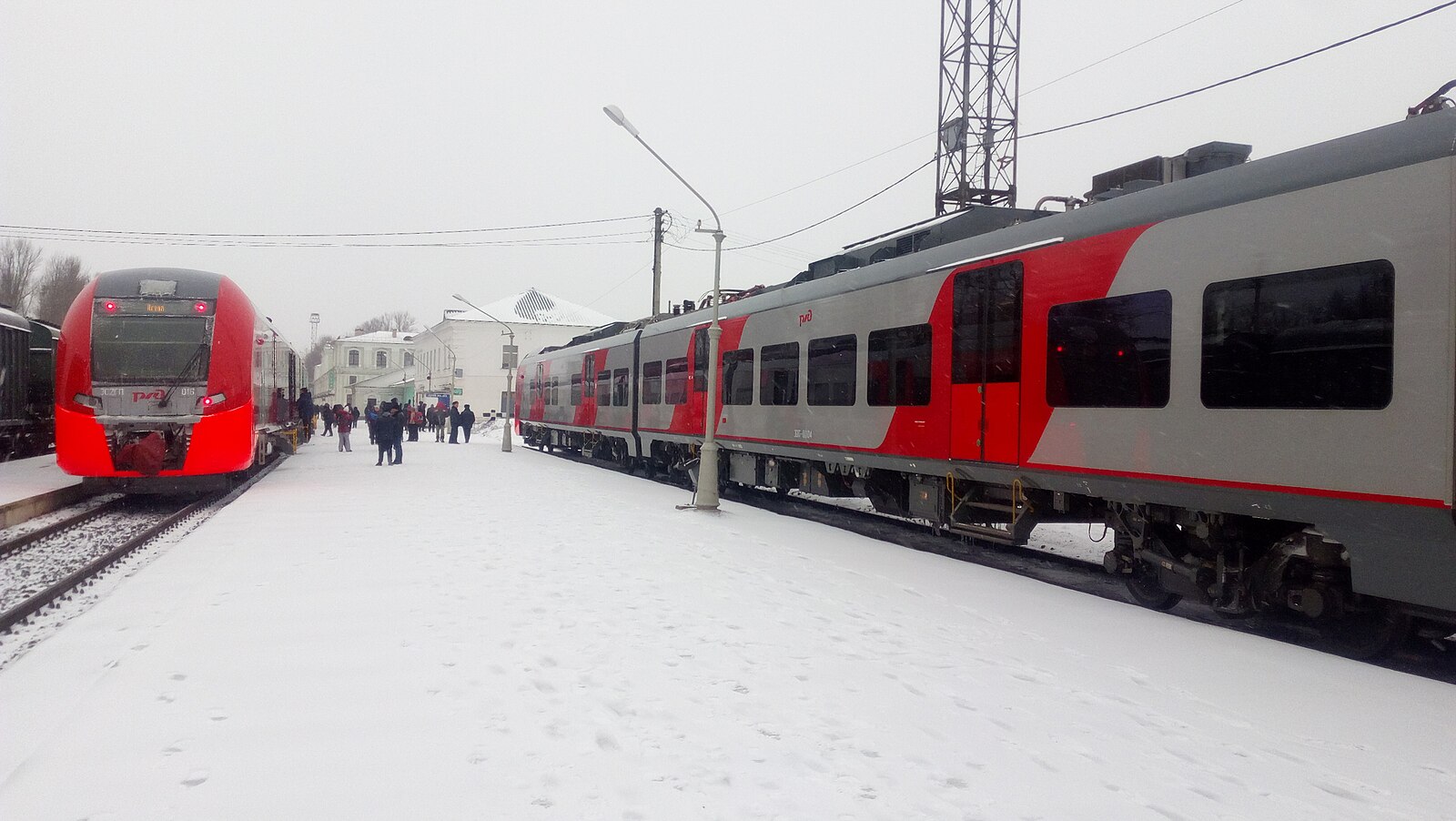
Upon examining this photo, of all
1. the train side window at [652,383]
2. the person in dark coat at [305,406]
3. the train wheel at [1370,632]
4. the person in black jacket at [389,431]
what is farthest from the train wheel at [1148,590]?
the person in dark coat at [305,406]

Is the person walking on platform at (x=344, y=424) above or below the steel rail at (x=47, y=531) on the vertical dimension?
above

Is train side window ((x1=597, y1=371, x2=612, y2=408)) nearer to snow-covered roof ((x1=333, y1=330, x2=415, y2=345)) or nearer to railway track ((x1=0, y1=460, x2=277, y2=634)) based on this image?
railway track ((x1=0, y1=460, x2=277, y2=634))

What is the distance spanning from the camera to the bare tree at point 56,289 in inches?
2405

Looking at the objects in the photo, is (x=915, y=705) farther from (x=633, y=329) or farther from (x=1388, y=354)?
(x=633, y=329)

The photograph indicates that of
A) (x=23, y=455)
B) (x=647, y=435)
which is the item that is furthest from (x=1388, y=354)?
(x=23, y=455)

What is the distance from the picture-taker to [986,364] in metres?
8.48

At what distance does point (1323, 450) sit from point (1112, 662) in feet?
6.35

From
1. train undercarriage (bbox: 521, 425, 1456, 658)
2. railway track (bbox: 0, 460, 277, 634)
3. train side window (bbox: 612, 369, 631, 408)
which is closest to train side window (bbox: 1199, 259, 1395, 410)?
train undercarriage (bbox: 521, 425, 1456, 658)

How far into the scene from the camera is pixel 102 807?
9.93 feet

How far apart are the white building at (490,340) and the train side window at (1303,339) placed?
188ft

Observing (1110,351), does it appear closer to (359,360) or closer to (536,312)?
(536,312)

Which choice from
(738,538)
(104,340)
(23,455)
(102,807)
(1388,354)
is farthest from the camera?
(23,455)

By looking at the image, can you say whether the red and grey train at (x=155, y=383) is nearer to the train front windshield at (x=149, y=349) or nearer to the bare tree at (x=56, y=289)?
the train front windshield at (x=149, y=349)

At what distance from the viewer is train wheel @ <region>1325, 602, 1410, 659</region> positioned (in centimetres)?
540
